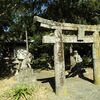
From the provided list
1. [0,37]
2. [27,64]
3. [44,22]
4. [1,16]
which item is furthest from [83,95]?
[0,37]

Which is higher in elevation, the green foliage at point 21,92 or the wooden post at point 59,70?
the wooden post at point 59,70

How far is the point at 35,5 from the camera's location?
1958cm

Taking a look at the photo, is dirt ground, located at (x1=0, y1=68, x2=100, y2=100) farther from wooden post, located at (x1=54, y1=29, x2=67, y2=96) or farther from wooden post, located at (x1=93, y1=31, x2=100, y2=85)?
wooden post, located at (x1=93, y1=31, x2=100, y2=85)

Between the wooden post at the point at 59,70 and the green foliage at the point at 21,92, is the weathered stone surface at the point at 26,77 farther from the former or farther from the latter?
the wooden post at the point at 59,70

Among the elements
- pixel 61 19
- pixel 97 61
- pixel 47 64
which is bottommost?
pixel 47 64

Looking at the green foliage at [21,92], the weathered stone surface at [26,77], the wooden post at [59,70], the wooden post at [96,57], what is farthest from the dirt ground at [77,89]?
the green foliage at [21,92]

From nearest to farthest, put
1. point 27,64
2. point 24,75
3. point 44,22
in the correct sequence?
point 44,22 < point 24,75 < point 27,64

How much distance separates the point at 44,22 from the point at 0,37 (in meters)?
7.19

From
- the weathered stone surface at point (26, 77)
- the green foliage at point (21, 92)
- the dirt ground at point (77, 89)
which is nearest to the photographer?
the green foliage at point (21, 92)

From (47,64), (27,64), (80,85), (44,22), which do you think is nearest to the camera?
(44,22)

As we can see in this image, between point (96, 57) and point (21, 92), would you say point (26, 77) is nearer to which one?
point (21, 92)

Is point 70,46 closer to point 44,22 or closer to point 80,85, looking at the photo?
point 80,85

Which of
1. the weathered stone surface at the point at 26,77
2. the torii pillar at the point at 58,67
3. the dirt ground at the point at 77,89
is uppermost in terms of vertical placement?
the torii pillar at the point at 58,67

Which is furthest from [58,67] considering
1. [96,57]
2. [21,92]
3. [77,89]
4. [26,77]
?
[26,77]
